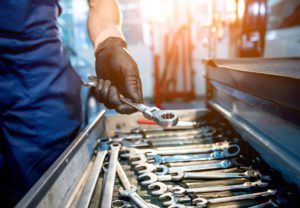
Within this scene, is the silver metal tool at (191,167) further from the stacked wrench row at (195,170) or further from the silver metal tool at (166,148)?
the silver metal tool at (166,148)

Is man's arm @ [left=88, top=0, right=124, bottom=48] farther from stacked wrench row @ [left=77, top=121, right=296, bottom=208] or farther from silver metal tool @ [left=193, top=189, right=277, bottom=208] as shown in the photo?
silver metal tool @ [left=193, top=189, right=277, bottom=208]

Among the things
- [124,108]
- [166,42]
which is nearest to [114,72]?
[124,108]

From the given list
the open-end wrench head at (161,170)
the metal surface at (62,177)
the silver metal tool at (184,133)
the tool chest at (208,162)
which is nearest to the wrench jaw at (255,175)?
the tool chest at (208,162)

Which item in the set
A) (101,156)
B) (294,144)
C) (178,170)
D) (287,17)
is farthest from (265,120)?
(287,17)

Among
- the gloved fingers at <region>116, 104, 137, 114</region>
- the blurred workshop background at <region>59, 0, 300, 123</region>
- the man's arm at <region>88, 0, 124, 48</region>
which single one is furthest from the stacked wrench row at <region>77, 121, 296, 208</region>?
the blurred workshop background at <region>59, 0, 300, 123</region>

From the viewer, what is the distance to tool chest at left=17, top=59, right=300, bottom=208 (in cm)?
58

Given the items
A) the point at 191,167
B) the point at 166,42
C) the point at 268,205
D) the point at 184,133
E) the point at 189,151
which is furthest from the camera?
the point at 166,42

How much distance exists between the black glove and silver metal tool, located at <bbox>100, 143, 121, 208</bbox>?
14 cm

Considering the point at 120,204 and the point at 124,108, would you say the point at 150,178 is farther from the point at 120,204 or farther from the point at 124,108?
the point at 124,108

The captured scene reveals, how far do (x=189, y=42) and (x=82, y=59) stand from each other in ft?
5.91

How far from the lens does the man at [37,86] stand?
873 millimetres

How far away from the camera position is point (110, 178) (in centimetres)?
70

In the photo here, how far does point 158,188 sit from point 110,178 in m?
0.14

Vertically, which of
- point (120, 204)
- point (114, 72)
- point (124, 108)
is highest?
point (114, 72)
